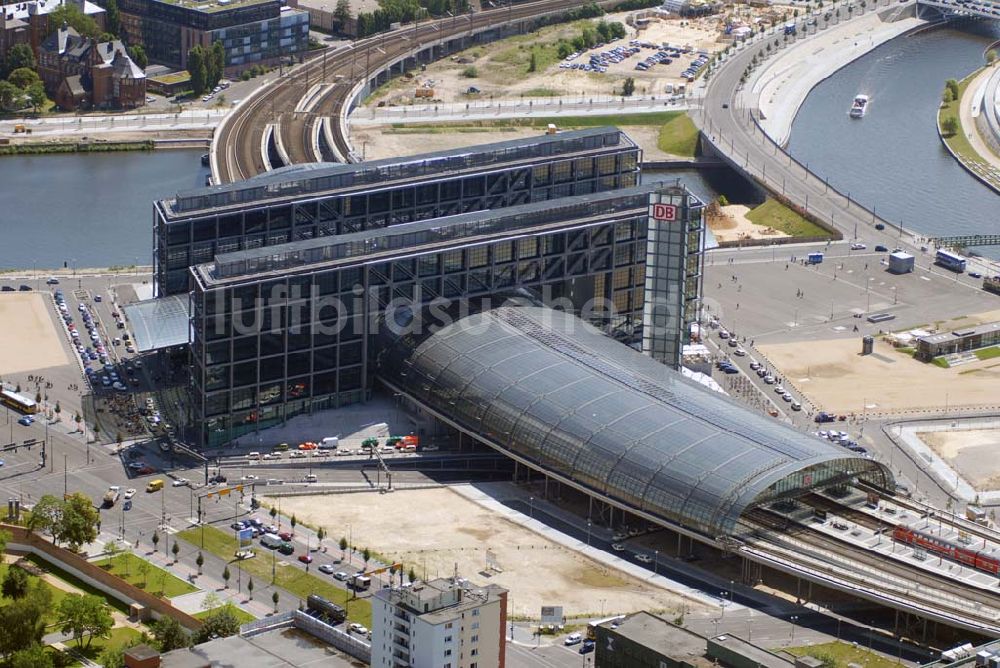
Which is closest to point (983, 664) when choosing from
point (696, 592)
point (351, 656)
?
point (696, 592)

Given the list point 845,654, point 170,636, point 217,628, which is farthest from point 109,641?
point 845,654

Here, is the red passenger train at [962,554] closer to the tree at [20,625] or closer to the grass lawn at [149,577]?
the grass lawn at [149,577]

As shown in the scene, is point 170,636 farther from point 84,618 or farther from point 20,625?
point 20,625

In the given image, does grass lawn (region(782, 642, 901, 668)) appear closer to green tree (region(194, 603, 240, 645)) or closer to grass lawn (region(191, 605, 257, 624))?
grass lawn (region(191, 605, 257, 624))

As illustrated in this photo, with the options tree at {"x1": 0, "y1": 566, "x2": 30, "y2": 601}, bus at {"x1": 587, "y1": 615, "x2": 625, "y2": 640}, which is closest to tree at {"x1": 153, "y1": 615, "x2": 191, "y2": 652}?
tree at {"x1": 0, "y1": 566, "x2": 30, "y2": 601}

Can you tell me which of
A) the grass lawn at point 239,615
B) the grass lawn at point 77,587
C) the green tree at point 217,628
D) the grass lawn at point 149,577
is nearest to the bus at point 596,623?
the grass lawn at point 239,615
